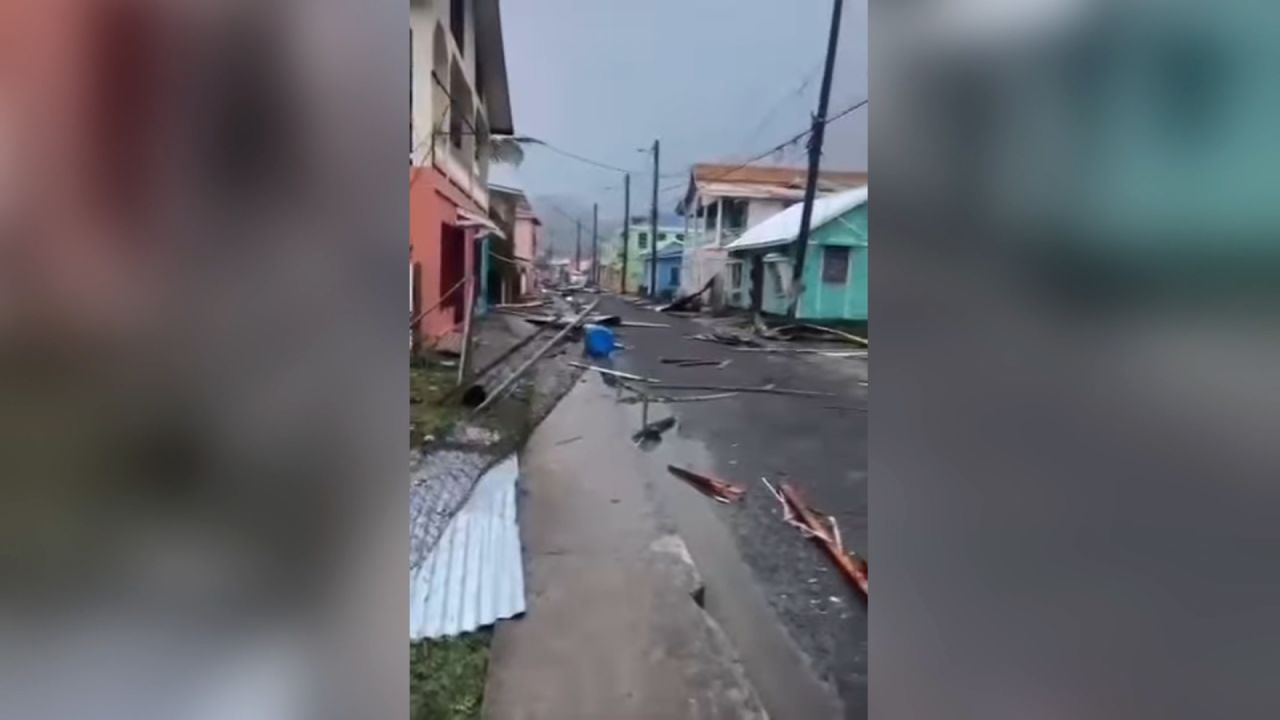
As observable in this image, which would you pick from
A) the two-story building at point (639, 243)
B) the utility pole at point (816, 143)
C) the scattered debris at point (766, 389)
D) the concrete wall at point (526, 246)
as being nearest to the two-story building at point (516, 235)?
the concrete wall at point (526, 246)

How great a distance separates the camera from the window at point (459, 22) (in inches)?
37.5

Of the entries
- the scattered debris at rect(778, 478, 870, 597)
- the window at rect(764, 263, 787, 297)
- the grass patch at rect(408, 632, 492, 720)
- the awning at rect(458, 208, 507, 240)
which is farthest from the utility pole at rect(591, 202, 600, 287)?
the grass patch at rect(408, 632, 492, 720)

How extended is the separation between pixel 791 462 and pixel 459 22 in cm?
68

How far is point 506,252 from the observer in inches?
40.3

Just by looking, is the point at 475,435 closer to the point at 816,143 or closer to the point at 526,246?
the point at 526,246

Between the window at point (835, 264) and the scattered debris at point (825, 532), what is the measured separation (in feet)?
0.90

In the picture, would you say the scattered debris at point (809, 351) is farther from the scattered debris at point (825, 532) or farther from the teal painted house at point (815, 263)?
the scattered debris at point (825, 532)
